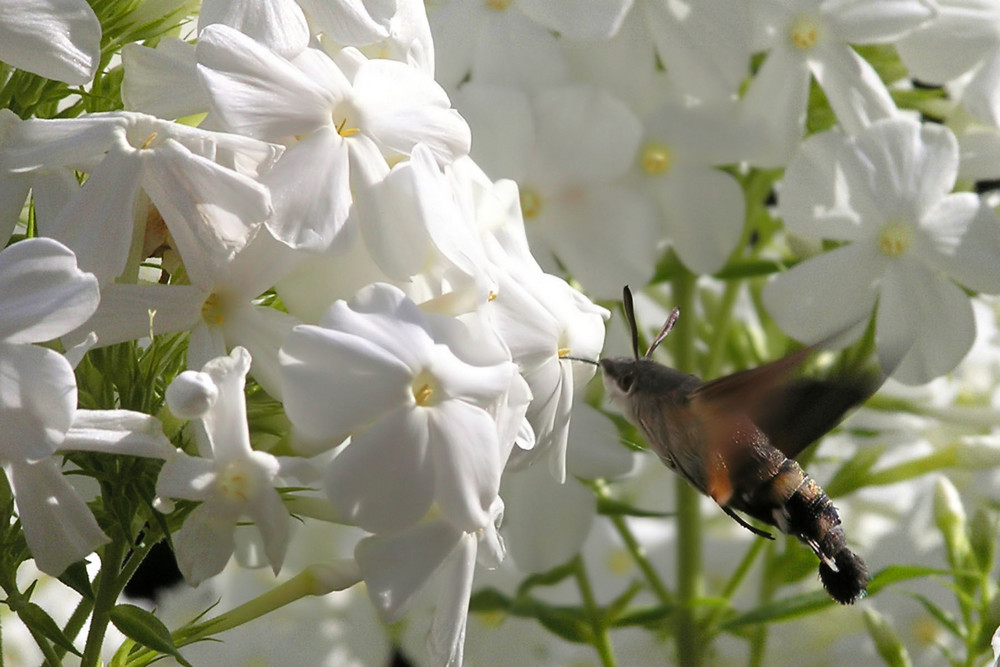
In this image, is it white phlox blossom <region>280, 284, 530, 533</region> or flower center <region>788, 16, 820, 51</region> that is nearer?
white phlox blossom <region>280, 284, 530, 533</region>

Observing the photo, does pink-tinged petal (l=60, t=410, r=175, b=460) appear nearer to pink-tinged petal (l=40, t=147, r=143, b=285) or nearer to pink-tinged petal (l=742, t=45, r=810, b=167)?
pink-tinged petal (l=40, t=147, r=143, b=285)

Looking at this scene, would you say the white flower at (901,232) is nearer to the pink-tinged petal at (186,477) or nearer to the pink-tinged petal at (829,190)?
the pink-tinged petal at (829,190)

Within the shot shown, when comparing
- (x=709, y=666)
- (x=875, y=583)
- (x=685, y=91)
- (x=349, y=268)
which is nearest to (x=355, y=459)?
(x=349, y=268)

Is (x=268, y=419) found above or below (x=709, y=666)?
above

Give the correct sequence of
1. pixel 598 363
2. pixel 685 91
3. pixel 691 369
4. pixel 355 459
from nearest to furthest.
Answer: pixel 355 459
pixel 598 363
pixel 685 91
pixel 691 369

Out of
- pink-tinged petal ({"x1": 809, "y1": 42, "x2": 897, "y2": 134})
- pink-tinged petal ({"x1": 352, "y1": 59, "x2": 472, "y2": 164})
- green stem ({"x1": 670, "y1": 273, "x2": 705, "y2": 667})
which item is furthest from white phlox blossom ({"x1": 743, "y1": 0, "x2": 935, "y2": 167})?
pink-tinged petal ({"x1": 352, "y1": 59, "x2": 472, "y2": 164})

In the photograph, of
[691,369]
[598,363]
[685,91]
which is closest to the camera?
[598,363]

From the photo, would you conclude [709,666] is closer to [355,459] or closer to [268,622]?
[268,622]
